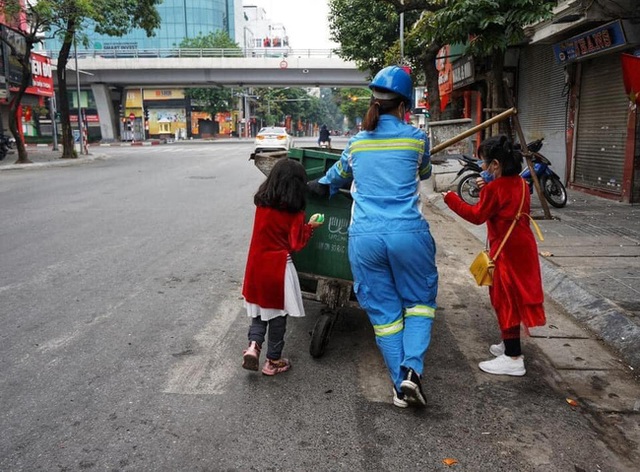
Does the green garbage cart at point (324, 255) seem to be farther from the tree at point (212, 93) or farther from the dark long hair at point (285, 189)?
the tree at point (212, 93)

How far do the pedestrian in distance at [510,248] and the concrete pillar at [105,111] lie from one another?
4933 cm

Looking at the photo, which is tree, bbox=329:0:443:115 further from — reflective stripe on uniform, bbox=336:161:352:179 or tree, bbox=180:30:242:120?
tree, bbox=180:30:242:120

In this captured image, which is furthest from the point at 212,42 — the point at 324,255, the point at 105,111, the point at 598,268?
the point at 324,255

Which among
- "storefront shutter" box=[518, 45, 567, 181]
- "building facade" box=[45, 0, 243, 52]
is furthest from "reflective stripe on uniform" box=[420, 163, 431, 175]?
"building facade" box=[45, 0, 243, 52]

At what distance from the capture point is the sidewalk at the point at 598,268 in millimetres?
4395

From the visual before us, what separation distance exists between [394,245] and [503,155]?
106 centimetres

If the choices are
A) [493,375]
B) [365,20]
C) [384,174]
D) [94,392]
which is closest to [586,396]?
[493,375]

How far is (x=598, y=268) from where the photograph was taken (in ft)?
19.5

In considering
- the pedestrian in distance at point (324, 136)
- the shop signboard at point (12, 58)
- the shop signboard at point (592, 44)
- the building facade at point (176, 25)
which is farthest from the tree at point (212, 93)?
the shop signboard at point (592, 44)

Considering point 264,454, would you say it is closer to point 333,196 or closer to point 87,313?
point 333,196

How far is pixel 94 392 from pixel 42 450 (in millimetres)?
630

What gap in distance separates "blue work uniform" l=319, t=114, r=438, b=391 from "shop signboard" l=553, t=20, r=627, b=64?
8675mm

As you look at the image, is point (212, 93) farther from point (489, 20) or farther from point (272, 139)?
point (489, 20)

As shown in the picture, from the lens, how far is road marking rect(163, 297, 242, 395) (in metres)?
3.43
